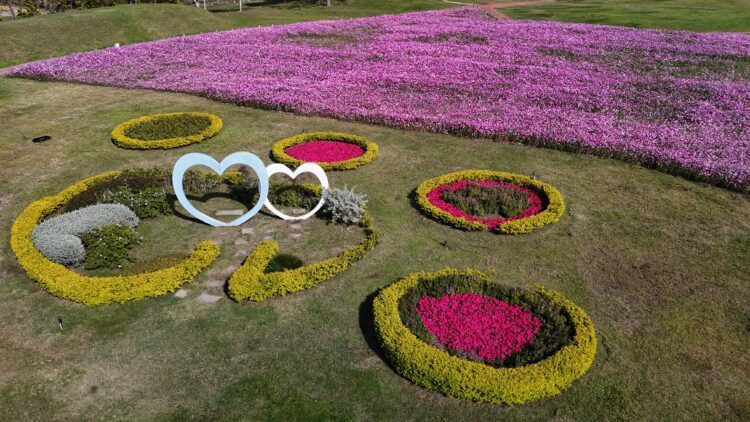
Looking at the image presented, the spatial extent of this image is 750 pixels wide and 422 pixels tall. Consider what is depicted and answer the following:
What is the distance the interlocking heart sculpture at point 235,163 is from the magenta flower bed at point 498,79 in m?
8.52

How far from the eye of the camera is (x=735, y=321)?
11477mm

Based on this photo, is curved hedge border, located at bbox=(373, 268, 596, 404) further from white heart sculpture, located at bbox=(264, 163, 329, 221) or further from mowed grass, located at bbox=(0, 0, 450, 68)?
mowed grass, located at bbox=(0, 0, 450, 68)

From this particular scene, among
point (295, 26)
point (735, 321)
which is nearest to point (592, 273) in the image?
point (735, 321)

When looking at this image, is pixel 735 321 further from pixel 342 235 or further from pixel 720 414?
pixel 342 235

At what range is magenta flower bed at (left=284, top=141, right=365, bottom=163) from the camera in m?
19.3

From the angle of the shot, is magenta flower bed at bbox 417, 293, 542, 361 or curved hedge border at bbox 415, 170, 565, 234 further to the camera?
curved hedge border at bbox 415, 170, 565, 234

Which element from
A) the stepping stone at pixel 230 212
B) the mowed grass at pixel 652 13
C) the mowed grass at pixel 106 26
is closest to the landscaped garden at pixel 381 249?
the stepping stone at pixel 230 212

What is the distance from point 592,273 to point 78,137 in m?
20.3

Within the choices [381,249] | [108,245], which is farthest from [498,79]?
[108,245]

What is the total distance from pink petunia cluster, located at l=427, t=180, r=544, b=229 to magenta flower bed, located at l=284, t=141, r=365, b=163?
4192 millimetres

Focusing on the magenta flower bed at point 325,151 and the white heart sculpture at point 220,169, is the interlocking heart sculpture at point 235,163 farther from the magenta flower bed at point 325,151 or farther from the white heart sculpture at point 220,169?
the magenta flower bed at point 325,151

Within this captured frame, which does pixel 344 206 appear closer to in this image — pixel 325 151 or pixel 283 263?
pixel 283 263

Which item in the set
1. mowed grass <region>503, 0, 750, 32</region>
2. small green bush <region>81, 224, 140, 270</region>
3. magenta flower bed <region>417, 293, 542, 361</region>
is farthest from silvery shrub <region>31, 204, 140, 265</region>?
mowed grass <region>503, 0, 750, 32</region>

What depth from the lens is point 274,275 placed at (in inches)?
490
